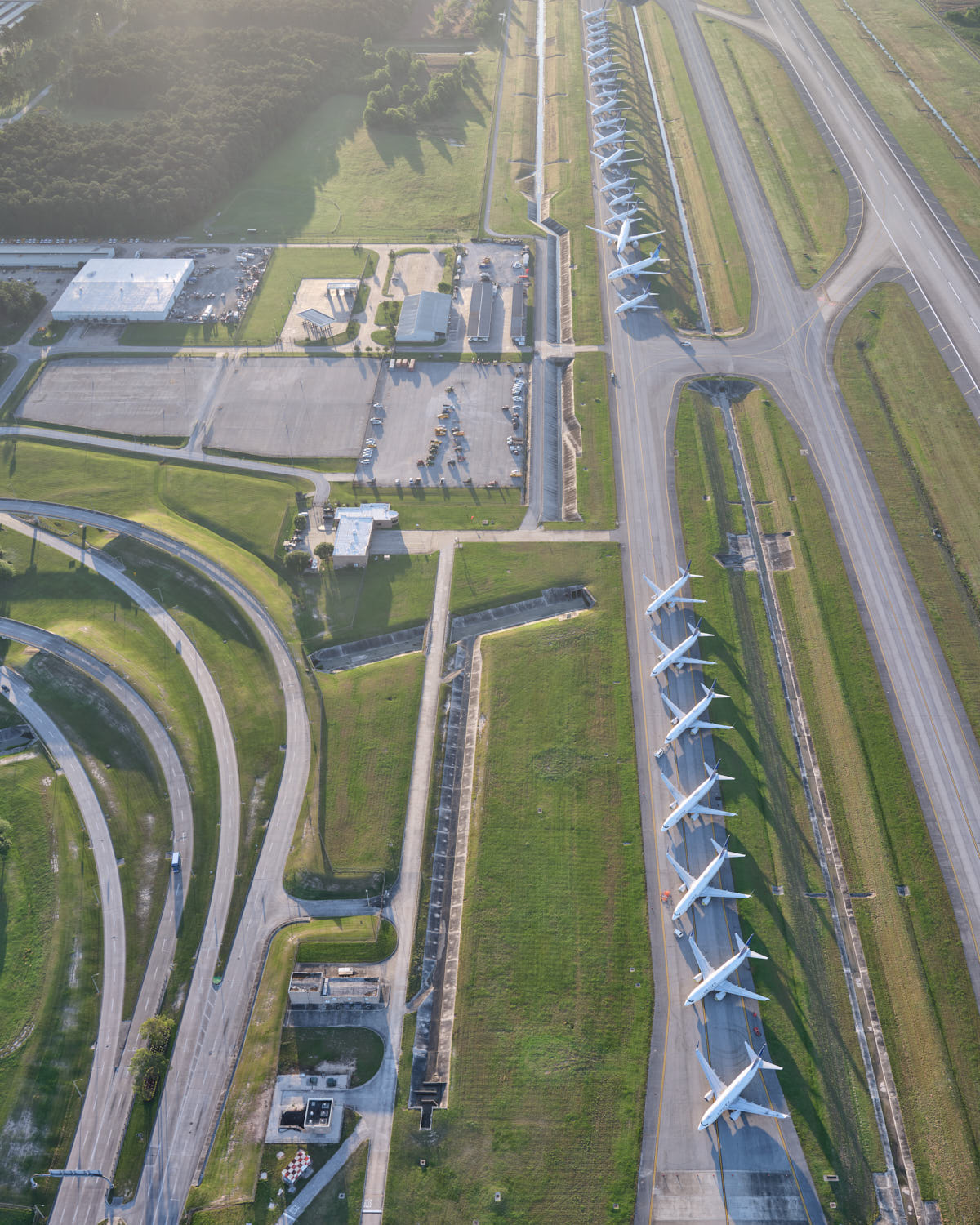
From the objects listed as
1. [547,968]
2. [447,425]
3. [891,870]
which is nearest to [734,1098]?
[547,968]

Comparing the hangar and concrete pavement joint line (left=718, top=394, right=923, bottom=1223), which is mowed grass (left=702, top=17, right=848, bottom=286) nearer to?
concrete pavement joint line (left=718, top=394, right=923, bottom=1223)

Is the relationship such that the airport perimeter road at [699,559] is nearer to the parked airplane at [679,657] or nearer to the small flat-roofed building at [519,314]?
the parked airplane at [679,657]

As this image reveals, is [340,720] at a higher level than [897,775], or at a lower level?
higher

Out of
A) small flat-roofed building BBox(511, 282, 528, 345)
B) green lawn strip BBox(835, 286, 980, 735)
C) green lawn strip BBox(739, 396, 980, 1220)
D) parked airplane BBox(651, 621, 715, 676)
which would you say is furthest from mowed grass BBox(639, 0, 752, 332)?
parked airplane BBox(651, 621, 715, 676)

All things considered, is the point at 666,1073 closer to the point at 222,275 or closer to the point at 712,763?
the point at 712,763

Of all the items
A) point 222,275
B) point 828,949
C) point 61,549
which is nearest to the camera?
point 828,949

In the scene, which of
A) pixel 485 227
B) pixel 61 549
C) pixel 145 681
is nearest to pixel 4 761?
pixel 145 681

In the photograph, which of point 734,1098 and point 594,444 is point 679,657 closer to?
point 594,444
